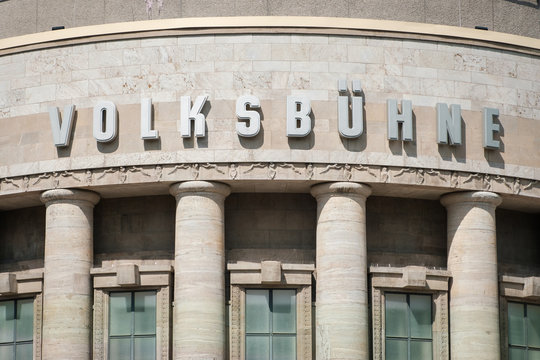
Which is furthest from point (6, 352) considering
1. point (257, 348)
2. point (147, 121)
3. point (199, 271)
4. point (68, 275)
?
point (147, 121)

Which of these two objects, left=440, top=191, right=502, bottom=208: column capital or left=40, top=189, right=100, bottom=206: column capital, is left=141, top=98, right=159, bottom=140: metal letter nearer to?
left=40, top=189, right=100, bottom=206: column capital

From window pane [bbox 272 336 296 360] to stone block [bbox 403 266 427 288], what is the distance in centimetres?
421

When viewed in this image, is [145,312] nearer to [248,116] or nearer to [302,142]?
[248,116]

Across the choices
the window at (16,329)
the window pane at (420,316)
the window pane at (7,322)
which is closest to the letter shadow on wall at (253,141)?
the window pane at (420,316)

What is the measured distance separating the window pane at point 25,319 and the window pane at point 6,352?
52 cm

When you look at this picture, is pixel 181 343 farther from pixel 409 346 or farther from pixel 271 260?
pixel 409 346

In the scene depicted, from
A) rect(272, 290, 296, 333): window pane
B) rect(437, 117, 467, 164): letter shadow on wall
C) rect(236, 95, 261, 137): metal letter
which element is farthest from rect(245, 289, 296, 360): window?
rect(437, 117, 467, 164): letter shadow on wall

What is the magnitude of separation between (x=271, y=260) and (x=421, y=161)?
19.8 ft

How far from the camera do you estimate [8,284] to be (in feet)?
168

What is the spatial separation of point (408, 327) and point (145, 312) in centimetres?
886

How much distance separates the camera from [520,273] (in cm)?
5334

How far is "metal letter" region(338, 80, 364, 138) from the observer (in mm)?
49375

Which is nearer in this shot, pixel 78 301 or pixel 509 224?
pixel 78 301

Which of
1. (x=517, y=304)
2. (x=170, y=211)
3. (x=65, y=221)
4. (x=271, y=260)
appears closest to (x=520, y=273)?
(x=517, y=304)
